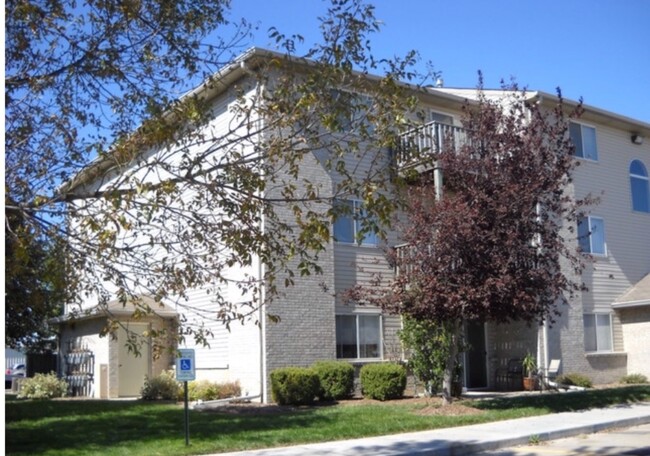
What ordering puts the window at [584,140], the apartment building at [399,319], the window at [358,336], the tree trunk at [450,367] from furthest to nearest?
the window at [584,140]
the window at [358,336]
the apartment building at [399,319]
the tree trunk at [450,367]

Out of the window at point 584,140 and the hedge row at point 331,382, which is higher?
the window at point 584,140

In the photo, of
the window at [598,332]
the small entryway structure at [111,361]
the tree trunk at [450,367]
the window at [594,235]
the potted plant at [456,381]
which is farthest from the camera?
the window at [594,235]

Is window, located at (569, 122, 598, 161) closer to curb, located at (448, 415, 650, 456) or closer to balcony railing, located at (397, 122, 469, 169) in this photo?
balcony railing, located at (397, 122, 469, 169)

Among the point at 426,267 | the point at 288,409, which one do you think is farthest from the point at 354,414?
the point at 426,267

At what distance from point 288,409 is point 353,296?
3000 mm

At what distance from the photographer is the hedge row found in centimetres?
1927

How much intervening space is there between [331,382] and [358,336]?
7.78ft

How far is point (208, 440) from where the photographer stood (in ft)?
43.9

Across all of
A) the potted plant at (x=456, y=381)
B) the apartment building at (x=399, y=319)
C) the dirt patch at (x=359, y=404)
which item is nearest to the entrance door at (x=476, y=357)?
the apartment building at (x=399, y=319)

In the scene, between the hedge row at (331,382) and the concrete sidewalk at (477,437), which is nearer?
the concrete sidewalk at (477,437)

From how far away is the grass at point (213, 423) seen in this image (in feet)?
42.9

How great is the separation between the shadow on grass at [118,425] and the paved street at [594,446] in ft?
13.5

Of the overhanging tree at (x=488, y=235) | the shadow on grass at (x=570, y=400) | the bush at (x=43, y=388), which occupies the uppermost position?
the overhanging tree at (x=488, y=235)

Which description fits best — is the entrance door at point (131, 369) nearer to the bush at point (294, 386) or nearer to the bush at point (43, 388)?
the bush at point (43, 388)
